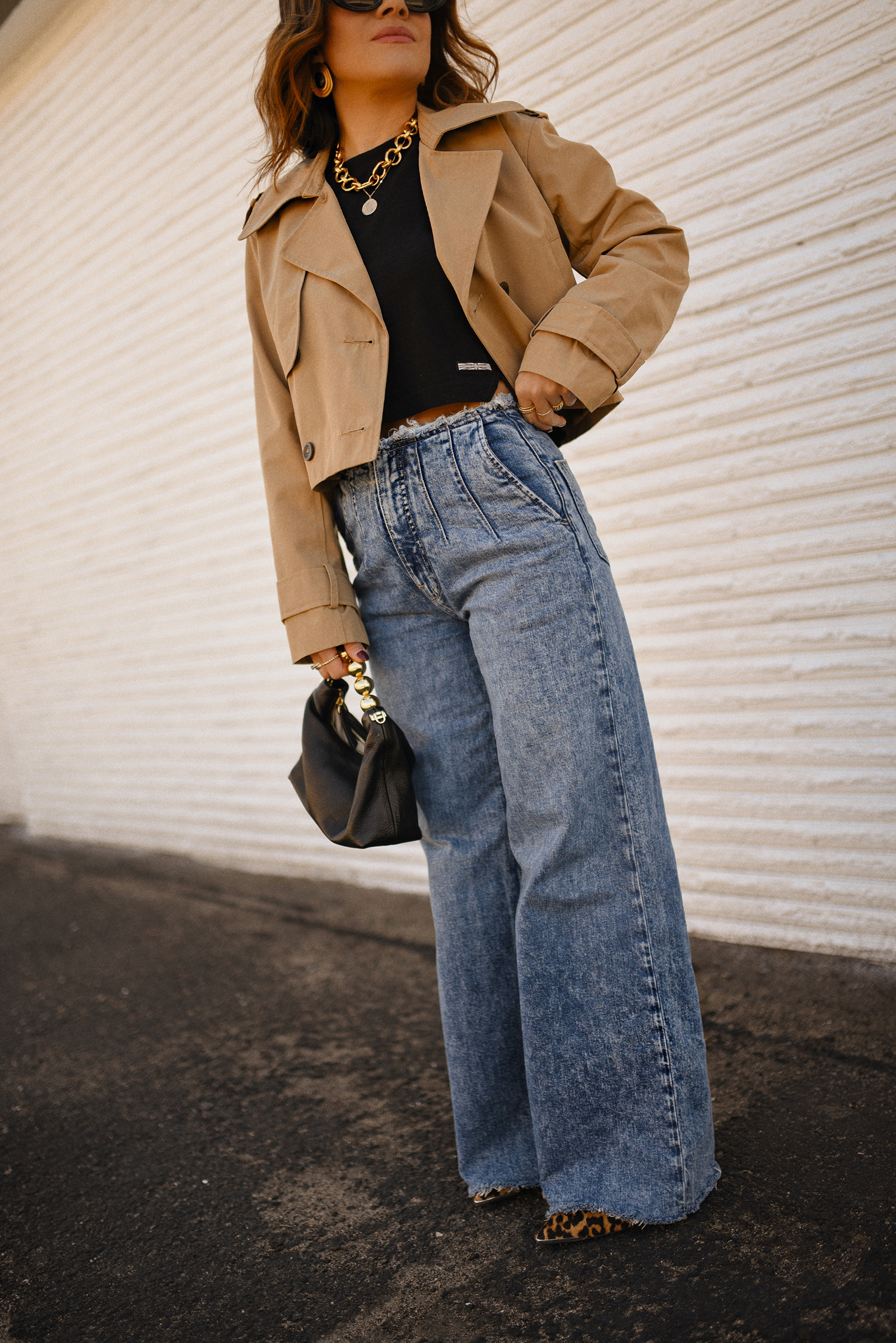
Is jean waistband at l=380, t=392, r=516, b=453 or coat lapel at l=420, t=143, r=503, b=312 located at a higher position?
coat lapel at l=420, t=143, r=503, b=312

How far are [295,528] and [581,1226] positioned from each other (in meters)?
1.30

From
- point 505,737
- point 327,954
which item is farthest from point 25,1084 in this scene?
point 505,737

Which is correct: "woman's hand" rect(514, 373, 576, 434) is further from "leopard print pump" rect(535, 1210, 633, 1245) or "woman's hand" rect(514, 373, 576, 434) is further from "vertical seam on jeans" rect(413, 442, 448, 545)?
"leopard print pump" rect(535, 1210, 633, 1245)

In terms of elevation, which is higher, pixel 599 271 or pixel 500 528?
pixel 599 271

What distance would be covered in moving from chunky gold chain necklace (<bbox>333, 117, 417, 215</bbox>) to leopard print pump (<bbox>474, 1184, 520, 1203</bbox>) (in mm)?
1780

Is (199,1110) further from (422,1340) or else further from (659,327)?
(659,327)

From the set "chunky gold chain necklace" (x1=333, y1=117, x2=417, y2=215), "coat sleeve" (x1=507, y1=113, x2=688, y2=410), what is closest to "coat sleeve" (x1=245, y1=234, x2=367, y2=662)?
"chunky gold chain necklace" (x1=333, y1=117, x2=417, y2=215)

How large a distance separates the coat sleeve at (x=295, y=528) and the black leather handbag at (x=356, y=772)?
0.31 ft

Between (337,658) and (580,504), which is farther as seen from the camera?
(337,658)

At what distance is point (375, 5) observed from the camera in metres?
1.58

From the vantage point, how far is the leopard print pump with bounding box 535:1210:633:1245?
5.29 ft

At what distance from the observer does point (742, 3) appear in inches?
94.8

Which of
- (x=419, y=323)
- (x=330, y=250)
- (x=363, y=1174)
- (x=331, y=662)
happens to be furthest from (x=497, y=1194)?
(x=330, y=250)

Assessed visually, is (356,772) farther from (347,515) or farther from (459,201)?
(459,201)
